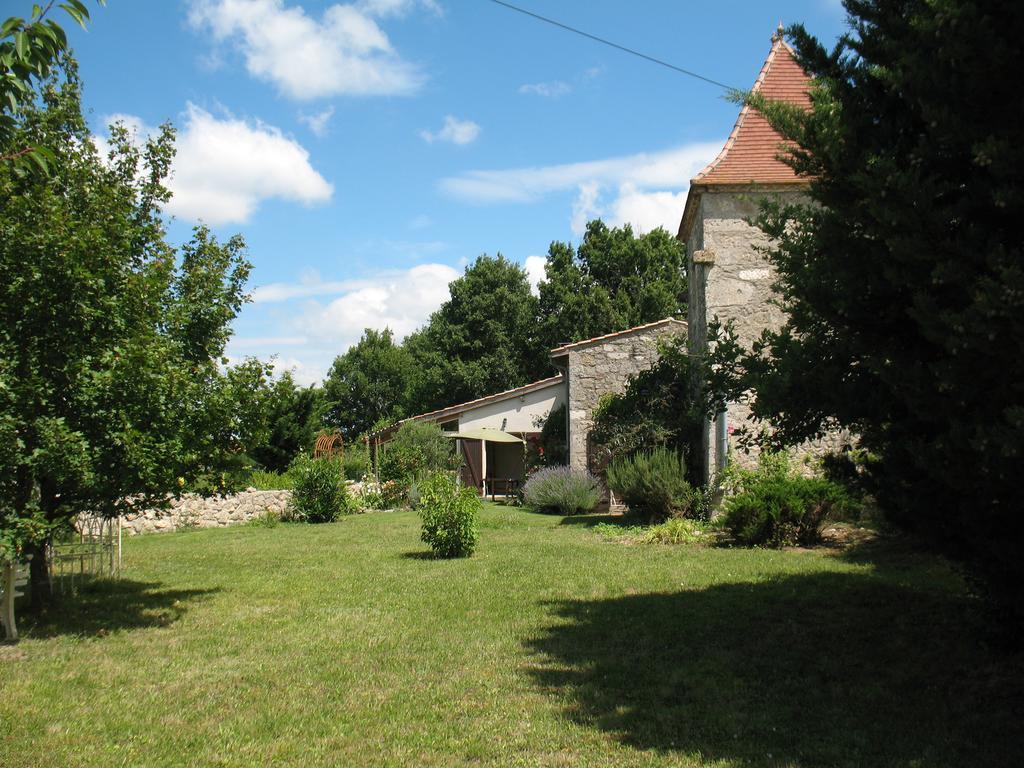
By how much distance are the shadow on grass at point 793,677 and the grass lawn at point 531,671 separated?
20 mm

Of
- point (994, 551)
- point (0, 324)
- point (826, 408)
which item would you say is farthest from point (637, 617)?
point (0, 324)

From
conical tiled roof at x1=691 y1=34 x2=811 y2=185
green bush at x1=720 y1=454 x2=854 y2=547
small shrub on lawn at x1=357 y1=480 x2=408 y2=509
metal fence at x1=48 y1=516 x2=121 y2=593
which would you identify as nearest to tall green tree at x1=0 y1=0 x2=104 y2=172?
metal fence at x1=48 y1=516 x2=121 y2=593

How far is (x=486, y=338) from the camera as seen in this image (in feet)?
140

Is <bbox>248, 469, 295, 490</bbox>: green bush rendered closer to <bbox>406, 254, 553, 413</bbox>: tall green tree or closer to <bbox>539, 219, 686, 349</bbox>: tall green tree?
<bbox>539, 219, 686, 349</bbox>: tall green tree

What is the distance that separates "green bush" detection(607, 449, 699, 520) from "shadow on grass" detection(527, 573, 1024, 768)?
6.11 metres

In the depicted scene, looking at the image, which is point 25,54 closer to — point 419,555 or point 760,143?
point 419,555

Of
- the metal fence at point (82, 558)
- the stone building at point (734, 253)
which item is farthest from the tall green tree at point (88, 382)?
the stone building at point (734, 253)

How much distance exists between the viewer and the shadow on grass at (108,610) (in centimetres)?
779

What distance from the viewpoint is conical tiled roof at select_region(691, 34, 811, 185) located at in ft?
45.0

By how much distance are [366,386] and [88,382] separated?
4769 cm

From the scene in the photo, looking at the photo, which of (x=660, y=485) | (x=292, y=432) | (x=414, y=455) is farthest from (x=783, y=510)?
(x=292, y=432)

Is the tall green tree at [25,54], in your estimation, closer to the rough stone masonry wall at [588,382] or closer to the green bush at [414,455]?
the rough stone masonry wall at [588,382]

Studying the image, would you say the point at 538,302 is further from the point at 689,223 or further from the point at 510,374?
the point at 689,223

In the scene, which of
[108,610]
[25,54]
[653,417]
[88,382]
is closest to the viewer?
[25,54]
